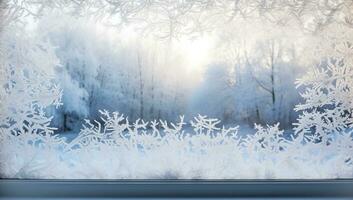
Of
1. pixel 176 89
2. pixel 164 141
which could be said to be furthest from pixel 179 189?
pixel 176 89

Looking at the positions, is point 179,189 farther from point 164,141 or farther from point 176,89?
point 176,89

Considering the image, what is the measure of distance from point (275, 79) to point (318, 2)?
31cm

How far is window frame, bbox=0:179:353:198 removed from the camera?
160 centimetres

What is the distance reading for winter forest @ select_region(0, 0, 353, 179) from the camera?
5.37 ft

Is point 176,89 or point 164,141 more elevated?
point 176,89

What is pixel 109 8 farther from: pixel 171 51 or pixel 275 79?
pixel 275 79

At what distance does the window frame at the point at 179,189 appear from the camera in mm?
1598

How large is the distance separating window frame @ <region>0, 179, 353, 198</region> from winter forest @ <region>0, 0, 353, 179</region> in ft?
0.13

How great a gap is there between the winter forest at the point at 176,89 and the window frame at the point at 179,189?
39mm

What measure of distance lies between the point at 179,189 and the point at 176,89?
352 millimetres

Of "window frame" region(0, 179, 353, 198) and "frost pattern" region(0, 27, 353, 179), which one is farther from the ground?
"frost pattern" region(0, 27, 353, 179)

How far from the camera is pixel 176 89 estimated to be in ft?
5.46

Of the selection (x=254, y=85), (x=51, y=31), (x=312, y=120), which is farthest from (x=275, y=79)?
(x=51, y=31)

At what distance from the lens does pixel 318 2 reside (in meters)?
1.64
